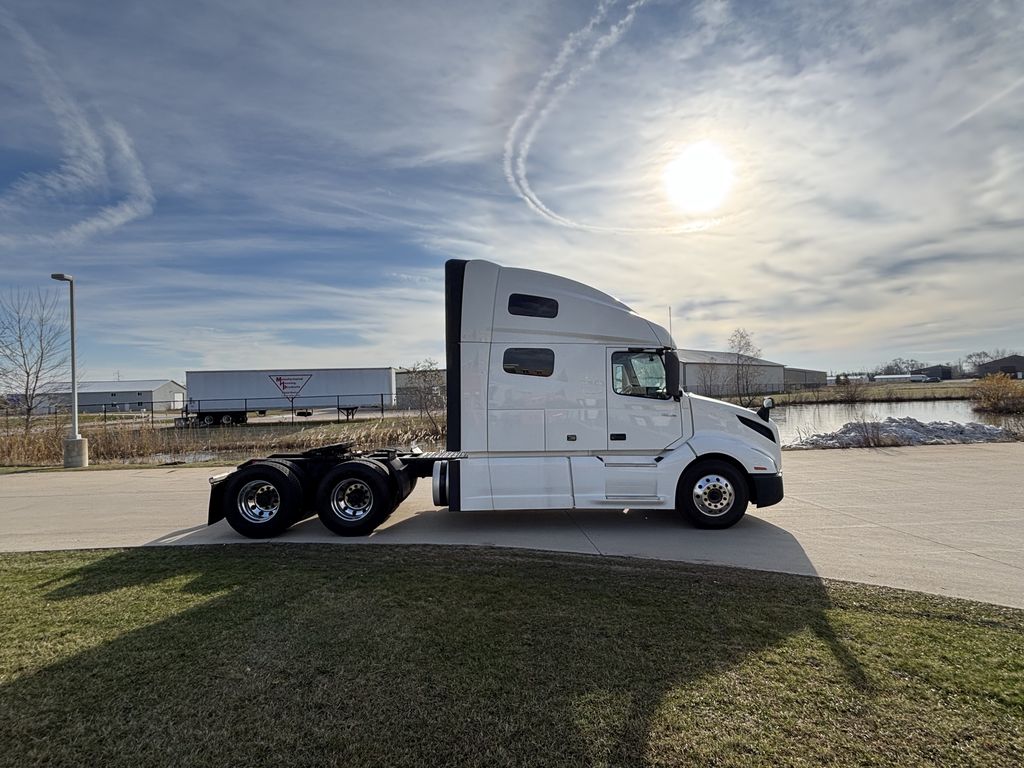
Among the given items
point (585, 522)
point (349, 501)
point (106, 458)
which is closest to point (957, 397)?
point (585, 522)

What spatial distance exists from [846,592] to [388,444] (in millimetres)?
15124

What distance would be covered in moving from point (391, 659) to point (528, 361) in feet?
14.4

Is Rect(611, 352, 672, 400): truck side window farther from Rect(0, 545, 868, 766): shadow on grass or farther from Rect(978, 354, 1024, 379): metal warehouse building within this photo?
Rect(978, 354, 1024, 379): metal warehouse building

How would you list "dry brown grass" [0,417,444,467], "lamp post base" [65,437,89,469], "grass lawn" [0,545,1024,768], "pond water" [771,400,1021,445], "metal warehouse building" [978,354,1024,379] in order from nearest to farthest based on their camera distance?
"grass lawn" [0,545,1024,768] → "lamp post base" [65,437,89,469] → "dry brown grass" [0,417,444,467] → "pond water" [771,400,1021,445] → "metal warehouse building" [978,354,1024,379]

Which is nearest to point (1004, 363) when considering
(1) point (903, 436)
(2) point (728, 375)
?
(2) point (728, 375)

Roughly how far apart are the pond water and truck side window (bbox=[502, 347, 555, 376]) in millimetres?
14366

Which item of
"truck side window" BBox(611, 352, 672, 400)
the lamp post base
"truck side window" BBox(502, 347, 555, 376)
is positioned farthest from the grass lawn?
the lamp post base

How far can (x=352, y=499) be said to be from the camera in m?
7.23

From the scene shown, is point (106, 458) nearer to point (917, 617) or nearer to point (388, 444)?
point (388, 444)

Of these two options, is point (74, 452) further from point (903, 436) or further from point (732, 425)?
point (903, 436)

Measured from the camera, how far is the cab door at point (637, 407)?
727cm

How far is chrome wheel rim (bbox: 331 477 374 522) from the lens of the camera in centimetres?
712

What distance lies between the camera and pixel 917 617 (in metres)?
4.08

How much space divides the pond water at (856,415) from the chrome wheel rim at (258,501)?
16804 mm
